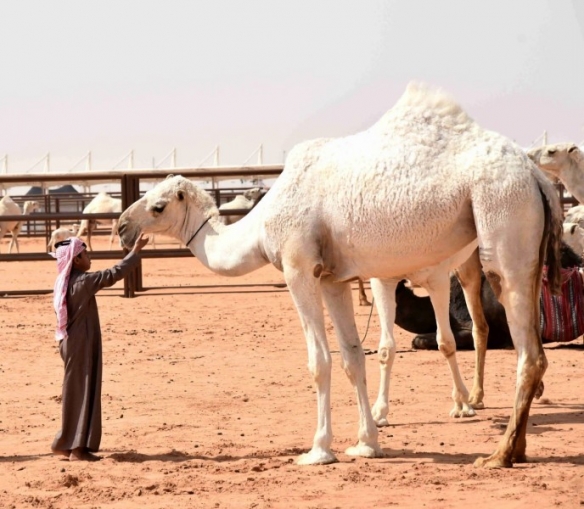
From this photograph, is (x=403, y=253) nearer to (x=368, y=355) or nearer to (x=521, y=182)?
(x=521, y=182)

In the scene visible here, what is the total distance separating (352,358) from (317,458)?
2.28 feet

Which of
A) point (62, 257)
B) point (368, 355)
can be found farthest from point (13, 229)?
point (62, 257)

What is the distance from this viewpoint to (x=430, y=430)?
7414 mm

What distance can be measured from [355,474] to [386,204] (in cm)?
150

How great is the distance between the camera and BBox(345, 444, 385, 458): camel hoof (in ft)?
21.5

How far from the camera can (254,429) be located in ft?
24.7

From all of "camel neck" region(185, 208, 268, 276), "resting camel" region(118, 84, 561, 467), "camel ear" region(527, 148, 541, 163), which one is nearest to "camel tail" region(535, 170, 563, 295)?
"resting camel" region(118, 84, 561, 467)

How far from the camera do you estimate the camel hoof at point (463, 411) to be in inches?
309

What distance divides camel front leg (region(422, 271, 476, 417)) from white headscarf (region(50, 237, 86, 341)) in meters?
2.54

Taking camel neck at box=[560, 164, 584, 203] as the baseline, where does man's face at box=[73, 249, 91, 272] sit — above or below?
below

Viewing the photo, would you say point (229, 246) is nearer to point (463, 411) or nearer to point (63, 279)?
point (63, 279)

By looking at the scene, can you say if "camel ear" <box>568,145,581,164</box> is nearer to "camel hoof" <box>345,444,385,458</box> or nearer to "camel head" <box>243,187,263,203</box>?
"camel hoof" <box>345,444,385,458</box>

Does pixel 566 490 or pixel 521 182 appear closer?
pixel 566 490

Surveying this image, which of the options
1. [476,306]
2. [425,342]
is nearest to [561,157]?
[425,342]
